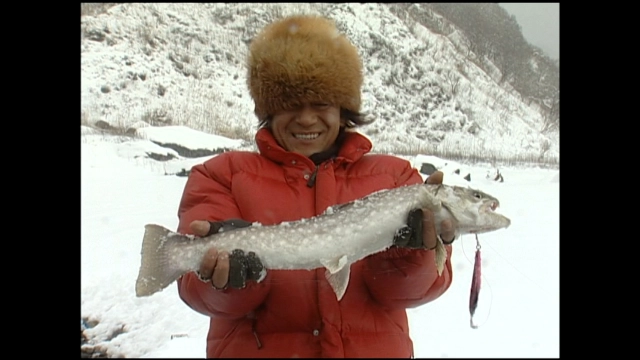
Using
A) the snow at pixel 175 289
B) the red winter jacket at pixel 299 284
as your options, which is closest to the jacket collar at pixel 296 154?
the red winter jacket at pixel 299 284

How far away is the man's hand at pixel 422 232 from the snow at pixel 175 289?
5.28 feet

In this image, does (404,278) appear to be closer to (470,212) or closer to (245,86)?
(470,212)

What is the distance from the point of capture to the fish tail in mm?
1899

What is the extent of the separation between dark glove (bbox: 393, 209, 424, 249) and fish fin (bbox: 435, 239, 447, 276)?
0.07 m

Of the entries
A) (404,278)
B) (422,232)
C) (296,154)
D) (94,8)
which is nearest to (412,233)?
(422,232)

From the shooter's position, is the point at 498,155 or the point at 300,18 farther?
the point at 498,155

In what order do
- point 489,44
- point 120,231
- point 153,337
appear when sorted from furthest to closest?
1. point 489,44
2. point 120,231
3. point 153,337

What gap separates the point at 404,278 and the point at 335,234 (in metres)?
0.32

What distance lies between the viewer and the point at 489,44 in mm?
23000

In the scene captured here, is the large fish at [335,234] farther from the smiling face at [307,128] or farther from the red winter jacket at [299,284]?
the smiling face at [307,128]

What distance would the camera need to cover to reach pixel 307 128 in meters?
2.21
